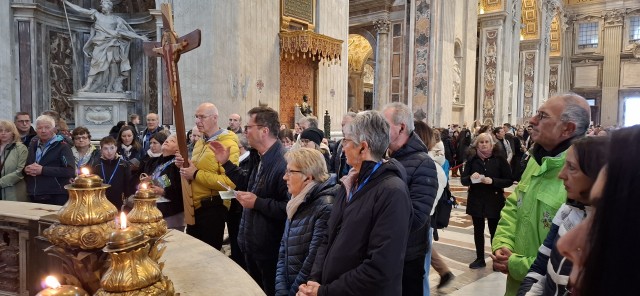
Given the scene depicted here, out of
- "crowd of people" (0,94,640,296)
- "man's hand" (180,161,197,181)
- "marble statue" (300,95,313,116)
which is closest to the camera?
"crowd of people" (0,94,640,296)

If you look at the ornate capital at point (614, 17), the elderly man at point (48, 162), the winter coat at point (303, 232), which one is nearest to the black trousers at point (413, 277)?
the winter coat at point (303, 232)

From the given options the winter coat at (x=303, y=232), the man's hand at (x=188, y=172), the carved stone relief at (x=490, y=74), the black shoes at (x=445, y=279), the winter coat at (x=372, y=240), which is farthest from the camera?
the carved stone relief at (x=490, y=74)

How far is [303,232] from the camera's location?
257 cm

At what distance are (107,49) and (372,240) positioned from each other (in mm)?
10166

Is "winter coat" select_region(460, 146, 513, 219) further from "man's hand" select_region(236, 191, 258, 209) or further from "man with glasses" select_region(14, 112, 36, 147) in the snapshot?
"man with glasses" select_region(14, 112, 36, 147)

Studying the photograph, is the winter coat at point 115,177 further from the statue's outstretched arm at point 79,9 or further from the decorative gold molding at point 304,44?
the statue's outstretched arm at point 79,9

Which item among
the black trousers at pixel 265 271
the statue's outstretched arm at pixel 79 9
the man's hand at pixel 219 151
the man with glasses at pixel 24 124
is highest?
the statue's outstretched arm at pixel 79 9

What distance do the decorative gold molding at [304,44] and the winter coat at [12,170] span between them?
6931mm

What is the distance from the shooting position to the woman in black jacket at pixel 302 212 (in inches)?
101

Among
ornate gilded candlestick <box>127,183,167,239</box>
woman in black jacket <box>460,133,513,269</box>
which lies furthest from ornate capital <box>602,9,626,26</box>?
ornate gilded candlestick <box>127,183,167,239</box>

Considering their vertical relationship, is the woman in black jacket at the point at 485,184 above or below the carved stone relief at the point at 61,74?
below

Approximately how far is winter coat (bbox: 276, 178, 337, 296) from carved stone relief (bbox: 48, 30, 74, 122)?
939cm

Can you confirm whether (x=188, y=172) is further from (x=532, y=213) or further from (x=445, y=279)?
(x=445, y=279)

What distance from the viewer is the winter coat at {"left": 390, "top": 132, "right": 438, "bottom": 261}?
8.96 feet
